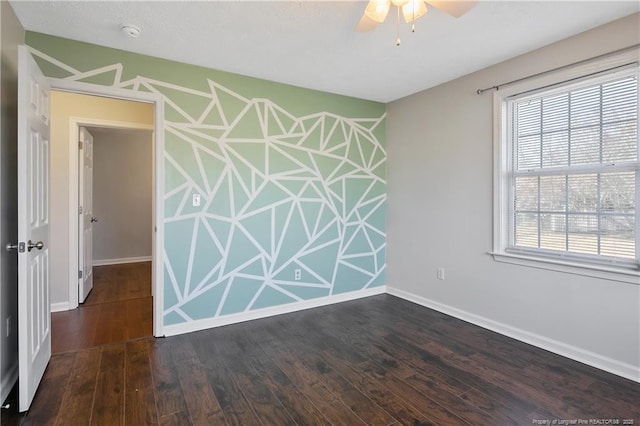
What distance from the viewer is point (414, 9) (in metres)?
1.96

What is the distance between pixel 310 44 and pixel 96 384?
2.87 m

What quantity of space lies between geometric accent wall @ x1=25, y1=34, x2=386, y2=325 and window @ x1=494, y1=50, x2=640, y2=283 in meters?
1.58

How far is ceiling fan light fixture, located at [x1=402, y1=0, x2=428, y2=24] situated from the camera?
1.93 m

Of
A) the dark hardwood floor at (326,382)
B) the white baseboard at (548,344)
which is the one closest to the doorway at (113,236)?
the dark hardwood floor at (326,382)

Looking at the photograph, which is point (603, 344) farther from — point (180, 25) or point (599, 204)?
point (180, 25)

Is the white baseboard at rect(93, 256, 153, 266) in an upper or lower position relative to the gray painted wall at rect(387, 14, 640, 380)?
lower

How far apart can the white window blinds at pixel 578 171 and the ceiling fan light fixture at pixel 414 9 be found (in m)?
1.51

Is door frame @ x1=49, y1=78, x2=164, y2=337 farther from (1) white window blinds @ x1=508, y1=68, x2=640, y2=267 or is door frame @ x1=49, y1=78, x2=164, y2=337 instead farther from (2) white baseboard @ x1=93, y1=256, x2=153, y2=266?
(1) white window blinds @ x1=508, y1=68, x2=640, y2=267

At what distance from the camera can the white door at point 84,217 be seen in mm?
3768

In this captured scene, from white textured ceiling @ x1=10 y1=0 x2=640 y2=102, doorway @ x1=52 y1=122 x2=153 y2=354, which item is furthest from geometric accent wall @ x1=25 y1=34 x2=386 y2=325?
doorway @ x1=52 y1=122 x2=153 y2=354

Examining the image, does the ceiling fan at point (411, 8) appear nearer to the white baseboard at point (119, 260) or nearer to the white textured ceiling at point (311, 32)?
the white textured ceiling at point (311, 32)

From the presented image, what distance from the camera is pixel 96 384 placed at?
Answer: 222 cm

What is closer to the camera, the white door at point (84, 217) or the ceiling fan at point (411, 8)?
the ceiling fan at point (411, 8)

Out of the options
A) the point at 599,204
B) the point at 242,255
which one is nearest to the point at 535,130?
the point at 599,204
